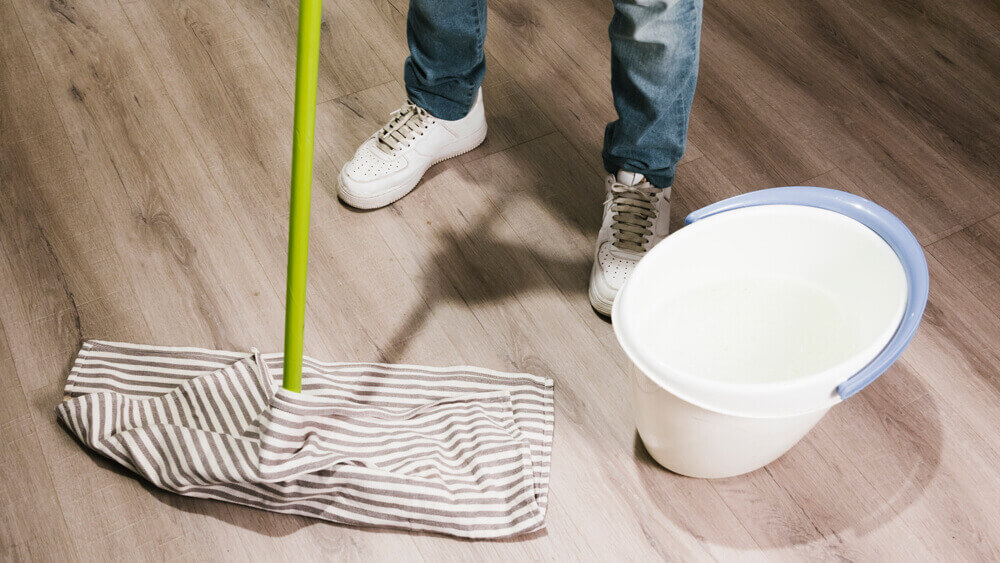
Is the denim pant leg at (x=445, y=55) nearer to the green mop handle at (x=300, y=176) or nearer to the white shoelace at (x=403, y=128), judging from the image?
the white shoelace at (x=403, y=128)

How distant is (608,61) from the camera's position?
149 centimetres

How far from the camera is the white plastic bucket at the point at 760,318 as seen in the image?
29.6 inches

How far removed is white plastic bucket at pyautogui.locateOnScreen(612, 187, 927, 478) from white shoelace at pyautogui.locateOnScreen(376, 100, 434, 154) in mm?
514

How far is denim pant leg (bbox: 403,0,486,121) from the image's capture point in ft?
3.60

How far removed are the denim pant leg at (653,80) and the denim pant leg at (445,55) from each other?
225mm

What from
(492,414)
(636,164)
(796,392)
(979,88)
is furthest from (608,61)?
(796,392)

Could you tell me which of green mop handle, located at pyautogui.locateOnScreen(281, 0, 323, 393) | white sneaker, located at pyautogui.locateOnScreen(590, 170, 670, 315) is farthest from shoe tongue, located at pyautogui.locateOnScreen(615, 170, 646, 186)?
green mop handle, located at pyautogui.locateOnScreen(281, 0, 323, 393)

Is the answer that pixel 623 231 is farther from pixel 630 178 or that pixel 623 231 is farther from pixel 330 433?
pixel 330 433

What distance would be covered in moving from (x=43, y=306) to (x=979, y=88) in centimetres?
158

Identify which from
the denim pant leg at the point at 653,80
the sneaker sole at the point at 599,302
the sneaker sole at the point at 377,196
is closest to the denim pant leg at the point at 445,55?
the sneaker sole at the point at 377,196

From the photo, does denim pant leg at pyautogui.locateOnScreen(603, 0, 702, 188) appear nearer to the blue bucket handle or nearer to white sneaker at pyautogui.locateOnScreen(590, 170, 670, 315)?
white sneaker at pyautogui.locateOnScreen(590, 170, 670, 315)

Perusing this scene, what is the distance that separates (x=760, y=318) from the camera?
0.96 metres

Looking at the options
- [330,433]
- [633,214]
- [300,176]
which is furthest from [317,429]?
[633,214]

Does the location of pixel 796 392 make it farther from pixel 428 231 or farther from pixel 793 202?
pixel 428 231
